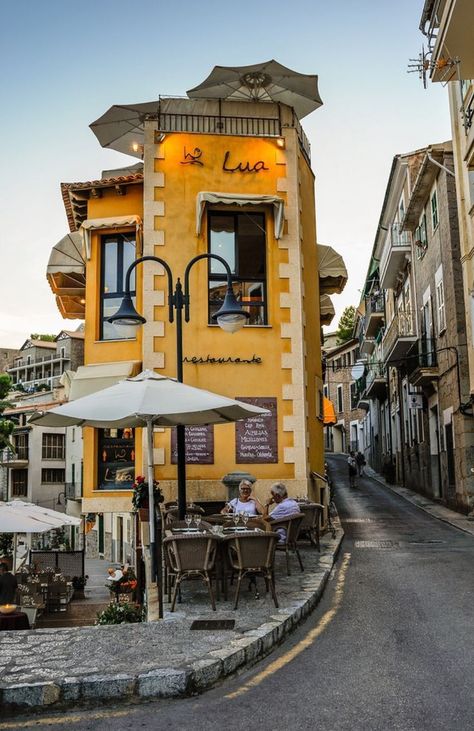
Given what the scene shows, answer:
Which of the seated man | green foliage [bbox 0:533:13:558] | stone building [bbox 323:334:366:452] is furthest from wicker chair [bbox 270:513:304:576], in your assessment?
stone building [bbox 323:334:366:452]

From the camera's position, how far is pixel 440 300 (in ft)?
82.6

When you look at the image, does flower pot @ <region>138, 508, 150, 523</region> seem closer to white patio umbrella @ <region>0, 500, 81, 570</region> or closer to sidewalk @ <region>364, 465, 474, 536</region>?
white patio umbrella @ <region>0, 500, 81, 570</region>

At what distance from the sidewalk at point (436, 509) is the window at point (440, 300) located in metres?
5.95

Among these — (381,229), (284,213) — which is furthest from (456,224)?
(381,229)

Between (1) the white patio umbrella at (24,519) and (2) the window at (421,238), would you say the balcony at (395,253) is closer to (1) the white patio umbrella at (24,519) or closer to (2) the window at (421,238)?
(2) the window at (421,238)

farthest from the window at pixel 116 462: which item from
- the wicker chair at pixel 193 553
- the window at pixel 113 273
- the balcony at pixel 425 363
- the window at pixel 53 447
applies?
the window at pixel 53 447

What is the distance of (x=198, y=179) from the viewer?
1673 centimetres

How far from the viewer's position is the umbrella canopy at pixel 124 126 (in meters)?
17.8

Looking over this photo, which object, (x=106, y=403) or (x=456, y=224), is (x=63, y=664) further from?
(x=456, y=224)

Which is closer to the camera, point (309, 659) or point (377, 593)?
point (309, 659)

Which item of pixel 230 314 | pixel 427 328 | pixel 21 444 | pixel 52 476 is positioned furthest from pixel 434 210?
pixel 21 444

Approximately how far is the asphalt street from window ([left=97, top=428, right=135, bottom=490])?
758 centimetres

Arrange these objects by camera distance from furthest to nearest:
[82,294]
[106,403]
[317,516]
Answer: [82,294] → [317,516] → [106,403]

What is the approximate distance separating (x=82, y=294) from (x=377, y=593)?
13.5 m
